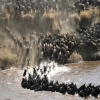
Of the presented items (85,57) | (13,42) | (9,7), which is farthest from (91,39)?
(9,7)

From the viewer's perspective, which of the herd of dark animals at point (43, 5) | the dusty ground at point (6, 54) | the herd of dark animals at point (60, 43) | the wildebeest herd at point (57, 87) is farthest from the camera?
the herd of dark animals at point (43, 5)

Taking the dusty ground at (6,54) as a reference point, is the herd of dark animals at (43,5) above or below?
above

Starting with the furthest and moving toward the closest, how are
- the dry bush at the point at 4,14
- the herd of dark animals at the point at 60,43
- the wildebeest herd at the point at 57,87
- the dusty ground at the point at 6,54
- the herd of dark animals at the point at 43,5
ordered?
the herd of dark animals at the point at 43,5 → the dry bush at the point at 4,14 → the herd of dark animals at the point at 60,43 → the dusty ground at the point at 6,54 → the wildebeest herd at the point at 57,87

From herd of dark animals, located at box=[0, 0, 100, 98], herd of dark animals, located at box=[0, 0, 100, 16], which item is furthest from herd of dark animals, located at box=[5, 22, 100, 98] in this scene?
herd of dark animals, located at box=[0, 0, 100, 16]

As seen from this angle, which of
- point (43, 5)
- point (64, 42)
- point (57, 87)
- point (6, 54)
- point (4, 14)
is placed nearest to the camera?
point (57, 87)

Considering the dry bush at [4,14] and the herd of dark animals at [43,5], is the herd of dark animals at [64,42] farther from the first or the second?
the herd of dark animals at [43,5]

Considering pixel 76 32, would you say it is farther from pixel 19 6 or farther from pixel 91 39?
pixel 19 6

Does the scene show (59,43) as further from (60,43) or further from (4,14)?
(4,14)

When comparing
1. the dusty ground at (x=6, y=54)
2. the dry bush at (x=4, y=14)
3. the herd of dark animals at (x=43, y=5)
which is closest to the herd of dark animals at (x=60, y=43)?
the dusty ground at (x=6, y=54)

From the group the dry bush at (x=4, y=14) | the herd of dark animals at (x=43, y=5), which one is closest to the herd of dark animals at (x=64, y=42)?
the dry bush at (x=4, y=14)

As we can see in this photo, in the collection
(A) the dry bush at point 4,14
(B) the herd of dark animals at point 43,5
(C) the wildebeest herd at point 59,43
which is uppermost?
(B) the herd of dark animals at point 43,5

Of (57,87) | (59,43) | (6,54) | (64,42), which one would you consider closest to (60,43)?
(59,43)

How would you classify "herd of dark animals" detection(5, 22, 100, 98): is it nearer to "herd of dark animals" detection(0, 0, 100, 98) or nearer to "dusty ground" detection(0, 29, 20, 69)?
"herd of dark animals" detection(0, 0, 100, 98)

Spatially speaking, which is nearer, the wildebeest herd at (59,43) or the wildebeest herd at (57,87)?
the wildebeest herd at (57,87)
